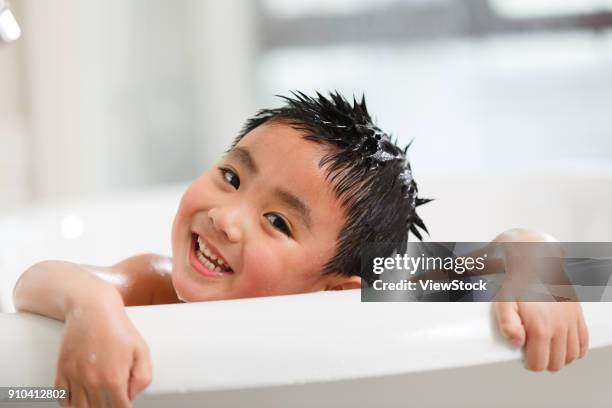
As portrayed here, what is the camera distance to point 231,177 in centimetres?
101

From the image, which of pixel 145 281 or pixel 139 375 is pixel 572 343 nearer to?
pixel 139 375

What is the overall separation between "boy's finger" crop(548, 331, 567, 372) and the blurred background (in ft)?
5.38

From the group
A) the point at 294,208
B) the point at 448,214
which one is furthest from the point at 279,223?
the point at 448,214

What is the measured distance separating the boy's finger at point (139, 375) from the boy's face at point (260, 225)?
274 mm

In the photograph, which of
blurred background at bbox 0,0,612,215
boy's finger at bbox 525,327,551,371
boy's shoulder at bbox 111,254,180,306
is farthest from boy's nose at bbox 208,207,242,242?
blurred background at bbox 0,0,612,215

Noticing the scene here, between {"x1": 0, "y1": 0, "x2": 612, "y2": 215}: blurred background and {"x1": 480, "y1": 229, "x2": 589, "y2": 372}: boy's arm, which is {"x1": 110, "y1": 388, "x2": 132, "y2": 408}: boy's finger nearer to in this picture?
{"x1": 480, "y1": 229, "x2": 589, "y2": 372}: boy's arm

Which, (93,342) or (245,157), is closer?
(93,342)

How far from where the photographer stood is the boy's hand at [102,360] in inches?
26.1

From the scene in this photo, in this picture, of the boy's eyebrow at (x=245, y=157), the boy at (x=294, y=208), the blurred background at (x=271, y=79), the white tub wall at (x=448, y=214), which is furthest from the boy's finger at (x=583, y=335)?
the blurred background at (x=271, y=79)

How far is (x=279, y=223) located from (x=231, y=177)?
8 cm

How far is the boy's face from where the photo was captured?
0.95 meters

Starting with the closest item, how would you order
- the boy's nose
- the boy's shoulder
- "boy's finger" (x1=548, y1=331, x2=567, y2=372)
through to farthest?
"boy's finger" (x1=548, y1=331, x2=567, y2=372) < the boy's nose < the boy's shoulder

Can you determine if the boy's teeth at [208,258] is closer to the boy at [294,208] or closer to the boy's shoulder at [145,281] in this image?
the boy at [294,208]

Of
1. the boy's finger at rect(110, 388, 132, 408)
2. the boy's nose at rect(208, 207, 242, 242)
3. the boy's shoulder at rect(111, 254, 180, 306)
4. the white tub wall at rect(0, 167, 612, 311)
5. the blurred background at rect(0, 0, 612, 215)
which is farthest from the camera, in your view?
the blurred background at rect(0, 0, 612, 215)
